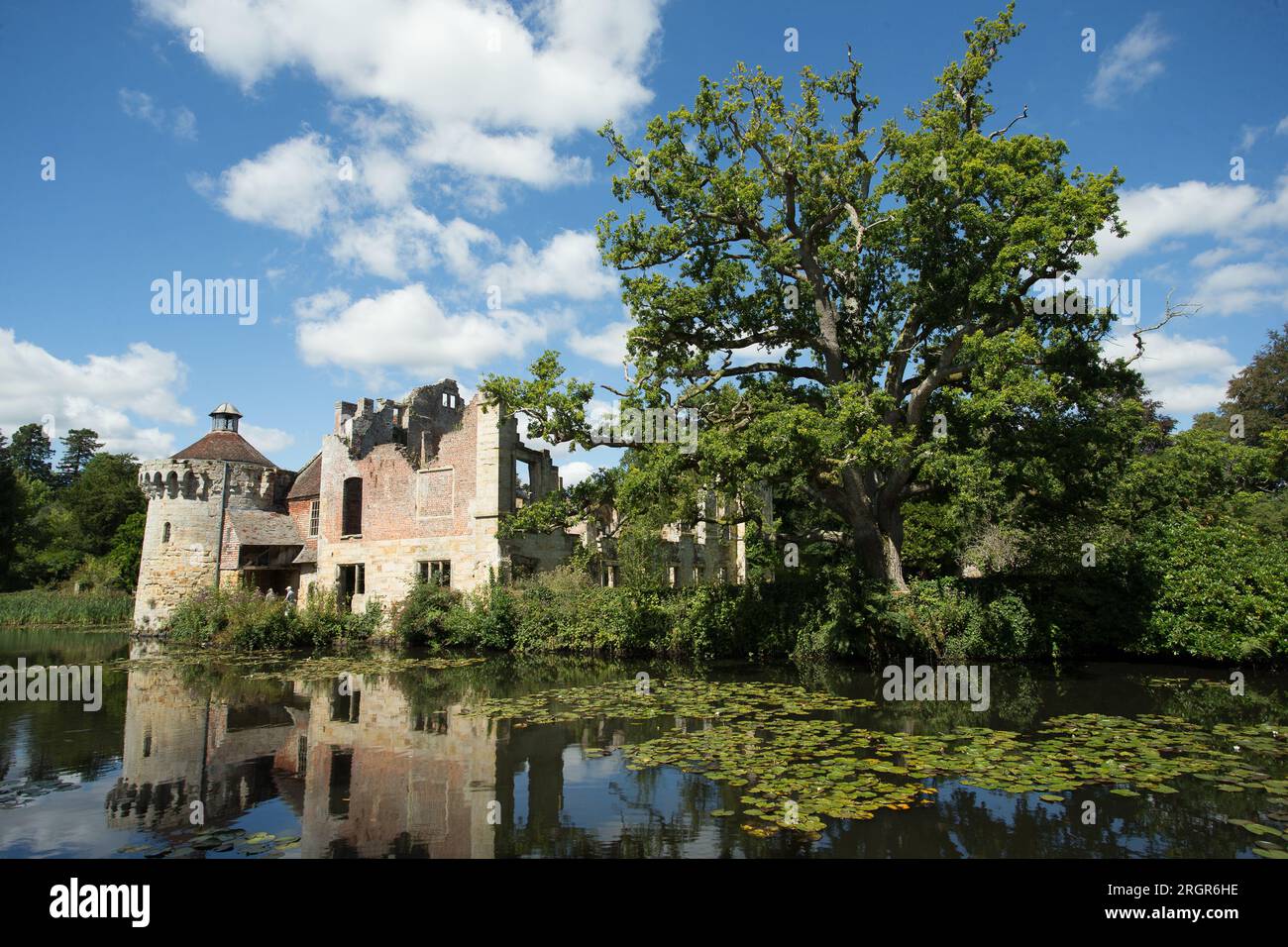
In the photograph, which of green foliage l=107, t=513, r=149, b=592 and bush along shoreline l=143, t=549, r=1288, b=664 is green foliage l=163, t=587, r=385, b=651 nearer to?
bush along shoreline l=143, t=549, r=1288, b=664

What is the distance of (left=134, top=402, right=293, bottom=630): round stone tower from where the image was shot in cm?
3064

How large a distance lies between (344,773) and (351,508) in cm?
2300

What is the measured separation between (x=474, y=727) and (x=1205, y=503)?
21951mm

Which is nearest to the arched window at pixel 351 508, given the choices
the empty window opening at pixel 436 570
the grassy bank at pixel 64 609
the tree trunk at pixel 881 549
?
the empty window opening at pixel 436 570

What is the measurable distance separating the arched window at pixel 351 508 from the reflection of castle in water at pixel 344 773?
16.0 meters

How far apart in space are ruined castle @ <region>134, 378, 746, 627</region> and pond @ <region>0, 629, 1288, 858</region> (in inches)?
434

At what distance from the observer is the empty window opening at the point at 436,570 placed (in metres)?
26.1

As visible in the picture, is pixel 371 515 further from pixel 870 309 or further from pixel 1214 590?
pixel 1214 590

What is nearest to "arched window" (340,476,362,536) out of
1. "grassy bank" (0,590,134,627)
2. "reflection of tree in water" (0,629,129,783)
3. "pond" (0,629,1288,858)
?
"reflection of tree in water" (0,629,129,783)

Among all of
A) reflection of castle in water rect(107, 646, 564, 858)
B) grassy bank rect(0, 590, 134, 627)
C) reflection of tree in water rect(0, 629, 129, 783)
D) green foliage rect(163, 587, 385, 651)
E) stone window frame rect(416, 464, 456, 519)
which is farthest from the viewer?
grassy bank rect(0, 590, 134, 627)

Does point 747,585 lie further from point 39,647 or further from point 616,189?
point 39,647

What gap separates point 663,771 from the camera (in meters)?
8.54

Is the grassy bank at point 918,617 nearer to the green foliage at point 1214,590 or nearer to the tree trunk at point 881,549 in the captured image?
the green foliage at point 1214,590
